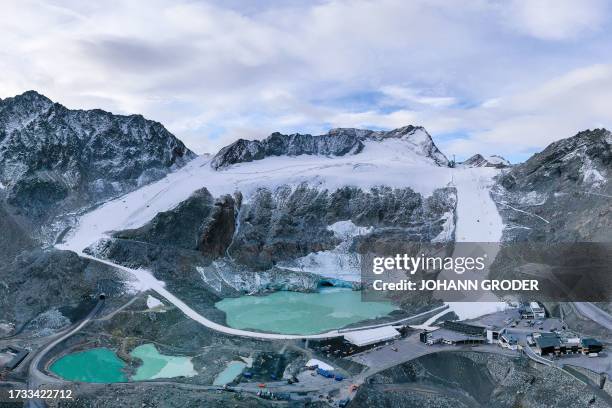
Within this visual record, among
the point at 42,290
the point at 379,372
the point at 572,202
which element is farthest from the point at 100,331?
the point at 572,202

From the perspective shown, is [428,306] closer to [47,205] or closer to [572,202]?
[572,202]

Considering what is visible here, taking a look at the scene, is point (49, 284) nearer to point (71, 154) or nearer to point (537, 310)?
point (71, 154)

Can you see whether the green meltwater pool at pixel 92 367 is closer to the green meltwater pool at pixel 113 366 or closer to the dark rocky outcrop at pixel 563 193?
the green meltwater pool at pixel 113 366

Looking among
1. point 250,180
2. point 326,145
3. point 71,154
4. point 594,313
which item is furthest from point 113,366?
point 326,145

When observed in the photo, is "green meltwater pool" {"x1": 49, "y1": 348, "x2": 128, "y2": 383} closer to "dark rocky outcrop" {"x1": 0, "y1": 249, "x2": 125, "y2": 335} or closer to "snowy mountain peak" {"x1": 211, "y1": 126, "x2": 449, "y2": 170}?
"dark rocky outcrop" {"x1": 0, "y1": 249, "x2": 125, "y2": 335}

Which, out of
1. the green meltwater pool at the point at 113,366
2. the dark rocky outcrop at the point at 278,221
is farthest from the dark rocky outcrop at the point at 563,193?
the green meltwater pool at the point at 113,366
